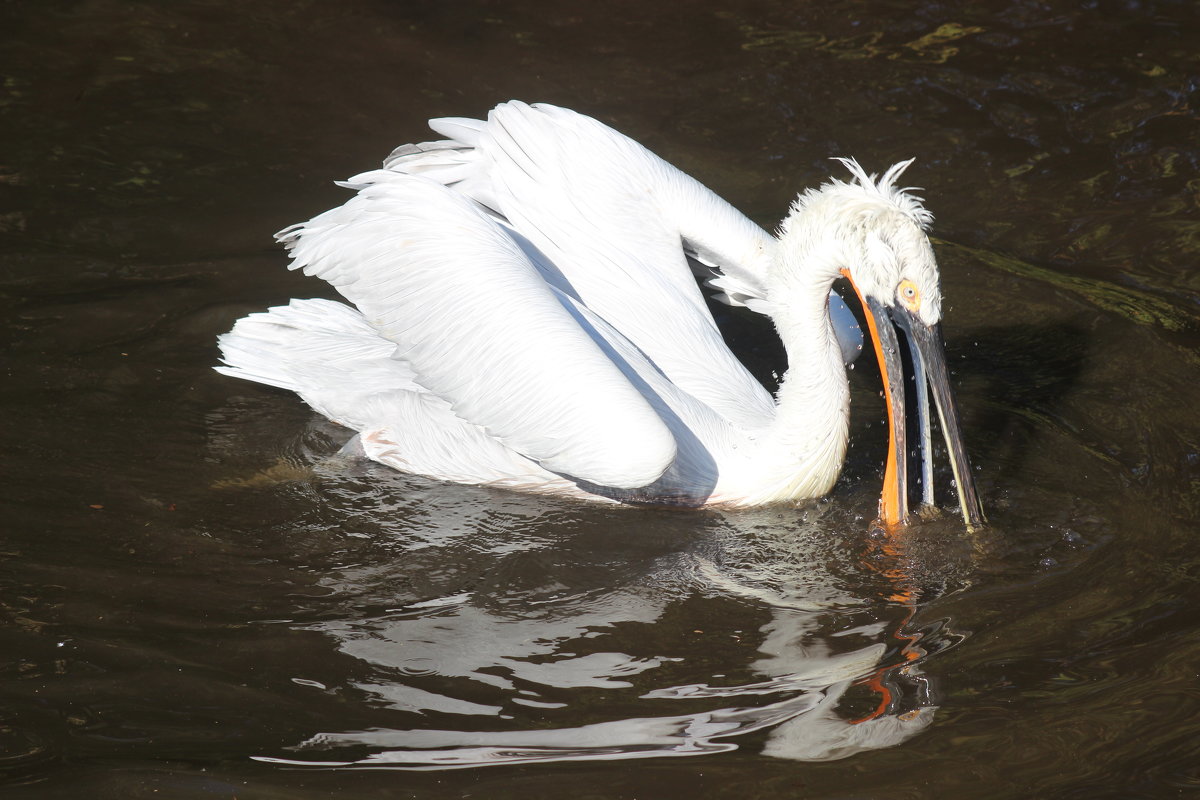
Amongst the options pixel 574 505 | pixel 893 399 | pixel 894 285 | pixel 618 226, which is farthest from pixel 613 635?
pixel 618 226

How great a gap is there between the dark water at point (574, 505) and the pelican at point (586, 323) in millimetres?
200

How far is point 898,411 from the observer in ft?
13.4

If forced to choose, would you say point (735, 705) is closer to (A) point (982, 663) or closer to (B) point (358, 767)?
(A) point (982, 663)

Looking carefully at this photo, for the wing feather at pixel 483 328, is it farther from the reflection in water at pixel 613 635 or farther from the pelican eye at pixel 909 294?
the pelican eye at pixel 909 294

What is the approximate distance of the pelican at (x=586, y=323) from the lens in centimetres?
396

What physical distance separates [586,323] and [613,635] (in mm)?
1261

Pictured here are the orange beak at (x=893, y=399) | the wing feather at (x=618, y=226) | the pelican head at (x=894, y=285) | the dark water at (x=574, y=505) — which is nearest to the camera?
the dark water at (x=574, y=505)

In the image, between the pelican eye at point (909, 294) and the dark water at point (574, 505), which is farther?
the pelican eye at point (909, 294)

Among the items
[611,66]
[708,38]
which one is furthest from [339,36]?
[708,38]

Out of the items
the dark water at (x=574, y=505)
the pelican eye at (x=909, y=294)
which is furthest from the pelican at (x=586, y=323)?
the dark water at (x=574, y=505)

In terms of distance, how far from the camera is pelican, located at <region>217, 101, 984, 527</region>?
3.96 meters

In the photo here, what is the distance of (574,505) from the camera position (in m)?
4.41

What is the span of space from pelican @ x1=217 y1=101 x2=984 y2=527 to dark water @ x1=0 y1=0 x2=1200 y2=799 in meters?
0.20

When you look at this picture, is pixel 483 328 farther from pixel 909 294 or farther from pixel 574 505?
pixel 909 294
